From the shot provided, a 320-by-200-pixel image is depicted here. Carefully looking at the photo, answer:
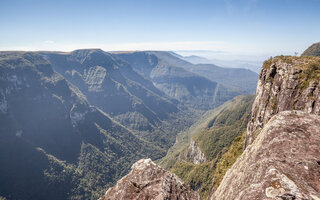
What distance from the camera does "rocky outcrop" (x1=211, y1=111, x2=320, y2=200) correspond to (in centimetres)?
849

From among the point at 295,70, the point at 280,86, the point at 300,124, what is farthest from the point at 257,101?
the point at 300,124

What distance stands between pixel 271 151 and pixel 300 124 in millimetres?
3721

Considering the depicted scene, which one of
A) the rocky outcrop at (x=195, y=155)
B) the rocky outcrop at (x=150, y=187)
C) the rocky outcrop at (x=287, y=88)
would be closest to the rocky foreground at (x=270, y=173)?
the rocky outcrop at (x=150, y=187)

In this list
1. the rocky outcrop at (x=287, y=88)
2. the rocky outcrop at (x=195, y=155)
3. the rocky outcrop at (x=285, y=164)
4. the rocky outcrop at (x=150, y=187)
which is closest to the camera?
the rocky outcrop at (x=285, y=164)

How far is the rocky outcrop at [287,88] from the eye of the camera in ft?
88.0

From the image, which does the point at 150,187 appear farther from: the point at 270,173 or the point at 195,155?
the point at 195,155

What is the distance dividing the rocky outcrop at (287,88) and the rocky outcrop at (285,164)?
1583 cm

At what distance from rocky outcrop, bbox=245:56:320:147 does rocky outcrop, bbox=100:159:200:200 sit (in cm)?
2158

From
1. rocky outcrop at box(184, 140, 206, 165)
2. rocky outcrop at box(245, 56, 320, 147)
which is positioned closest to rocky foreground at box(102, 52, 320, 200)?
rocky outcrop at box(245, 56, 320, 147)

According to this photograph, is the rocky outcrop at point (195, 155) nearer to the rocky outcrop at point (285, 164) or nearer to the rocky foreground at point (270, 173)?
the rocky foreground at point (270, 173)

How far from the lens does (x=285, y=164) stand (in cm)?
1054

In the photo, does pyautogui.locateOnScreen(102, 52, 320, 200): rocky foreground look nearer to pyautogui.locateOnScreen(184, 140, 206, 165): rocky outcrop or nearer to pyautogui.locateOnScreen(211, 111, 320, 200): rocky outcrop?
pyautogui.locateOnScreen(211, 111, 320, 200): rocky outcrop

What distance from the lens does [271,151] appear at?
12.1 metres

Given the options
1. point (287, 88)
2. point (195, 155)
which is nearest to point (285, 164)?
point (287, 88)
